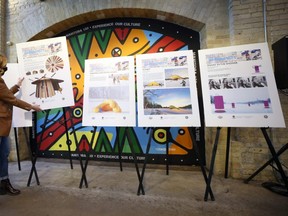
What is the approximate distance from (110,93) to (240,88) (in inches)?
59.3

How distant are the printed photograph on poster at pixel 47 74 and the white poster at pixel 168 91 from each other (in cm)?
101

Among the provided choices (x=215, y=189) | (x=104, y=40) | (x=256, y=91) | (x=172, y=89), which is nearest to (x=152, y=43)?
(x=104, y=40)

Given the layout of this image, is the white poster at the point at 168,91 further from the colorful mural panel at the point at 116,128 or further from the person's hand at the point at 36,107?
the person's hand at the point at 36,107

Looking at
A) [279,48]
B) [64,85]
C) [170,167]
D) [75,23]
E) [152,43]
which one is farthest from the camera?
[75,23]

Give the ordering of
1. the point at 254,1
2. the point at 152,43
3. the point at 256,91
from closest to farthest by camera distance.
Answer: the point at 256,91 < the point at 254,1 < the point at 152,43

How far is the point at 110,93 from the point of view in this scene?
2227mm

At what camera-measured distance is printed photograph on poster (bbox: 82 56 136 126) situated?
2.16 meters

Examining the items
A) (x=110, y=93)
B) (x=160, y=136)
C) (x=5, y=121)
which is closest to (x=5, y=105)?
(x=5, y=121)

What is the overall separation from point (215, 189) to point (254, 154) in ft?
2.47

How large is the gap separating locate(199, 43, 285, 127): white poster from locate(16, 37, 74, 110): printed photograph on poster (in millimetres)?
1741

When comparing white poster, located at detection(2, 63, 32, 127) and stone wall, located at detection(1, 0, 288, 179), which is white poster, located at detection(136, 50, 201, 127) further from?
white poster, located at detection(2, 63, 32, 127)

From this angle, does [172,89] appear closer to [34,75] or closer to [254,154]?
[254,154]

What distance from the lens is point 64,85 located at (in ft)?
7.72

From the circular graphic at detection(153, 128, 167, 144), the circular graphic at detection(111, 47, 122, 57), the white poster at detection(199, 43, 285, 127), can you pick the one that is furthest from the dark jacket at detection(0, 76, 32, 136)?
the white poster at detection(199, 43, 285, 127)
